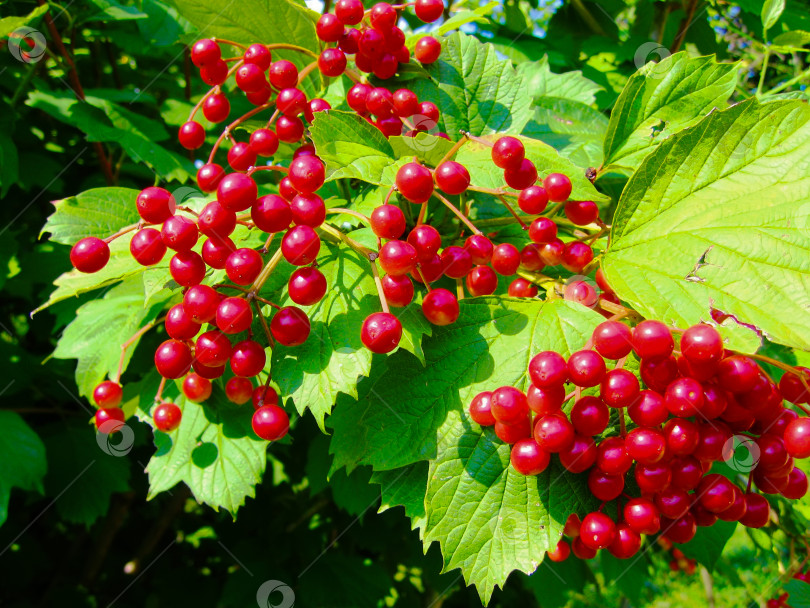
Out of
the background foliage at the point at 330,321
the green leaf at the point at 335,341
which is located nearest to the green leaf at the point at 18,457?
the background foliage at the point at 330,321

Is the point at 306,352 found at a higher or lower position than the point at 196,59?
lower

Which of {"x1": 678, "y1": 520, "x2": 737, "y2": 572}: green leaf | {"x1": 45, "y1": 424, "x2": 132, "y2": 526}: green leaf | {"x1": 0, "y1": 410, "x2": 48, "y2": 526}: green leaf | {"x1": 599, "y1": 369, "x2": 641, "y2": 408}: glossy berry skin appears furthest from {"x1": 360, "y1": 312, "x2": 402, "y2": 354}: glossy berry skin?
{"x1": 45, "y1": 424, "x2": 132, "y2": 526}: green leaf

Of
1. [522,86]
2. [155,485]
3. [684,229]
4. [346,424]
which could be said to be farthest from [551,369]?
[155,485]

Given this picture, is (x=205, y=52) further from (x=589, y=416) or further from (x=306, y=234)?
(x=589, y=416)

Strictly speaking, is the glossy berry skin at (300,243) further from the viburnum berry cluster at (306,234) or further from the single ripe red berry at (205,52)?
the single ripe red berry at (205,52)

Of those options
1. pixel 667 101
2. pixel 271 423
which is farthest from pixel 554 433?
pixel 667 101

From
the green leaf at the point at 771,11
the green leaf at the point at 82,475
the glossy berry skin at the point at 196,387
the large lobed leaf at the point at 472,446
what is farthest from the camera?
the green leaf at the point at 82,475

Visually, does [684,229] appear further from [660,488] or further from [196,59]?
[196,59]
